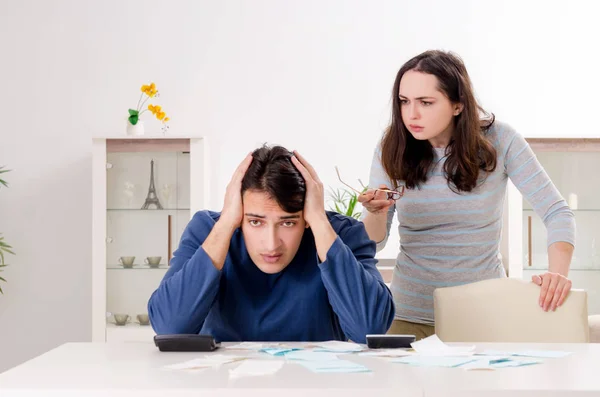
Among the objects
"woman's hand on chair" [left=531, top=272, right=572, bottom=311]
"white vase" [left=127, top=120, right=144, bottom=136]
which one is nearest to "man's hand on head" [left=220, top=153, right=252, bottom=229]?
"woman's hand on chair" [left=531, top=272, right=572, bottom=311]

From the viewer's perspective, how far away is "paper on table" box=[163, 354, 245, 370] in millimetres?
1426

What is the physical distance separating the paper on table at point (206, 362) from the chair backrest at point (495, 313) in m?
0.79

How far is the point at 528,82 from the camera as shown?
4.40 m

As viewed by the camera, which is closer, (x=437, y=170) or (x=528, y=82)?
(x=437, y=170)

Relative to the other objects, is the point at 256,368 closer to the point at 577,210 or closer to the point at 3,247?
the point at 577,210

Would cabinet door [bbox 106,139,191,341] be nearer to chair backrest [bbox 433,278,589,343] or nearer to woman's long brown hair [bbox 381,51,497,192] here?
woman's long brown hair [bbox 381,51,497,192]

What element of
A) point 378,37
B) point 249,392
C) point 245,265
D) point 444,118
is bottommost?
point 249,392

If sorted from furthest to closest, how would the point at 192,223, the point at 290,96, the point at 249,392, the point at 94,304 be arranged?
the point at 290,96 < the point at 94,304 < the point at 192,223 < the point at 249,392

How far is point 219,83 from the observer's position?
4.49m

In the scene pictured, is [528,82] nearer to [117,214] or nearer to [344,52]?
[344,52]

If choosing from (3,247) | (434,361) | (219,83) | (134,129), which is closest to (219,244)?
(434,361)

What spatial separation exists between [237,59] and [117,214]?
3.63 ft

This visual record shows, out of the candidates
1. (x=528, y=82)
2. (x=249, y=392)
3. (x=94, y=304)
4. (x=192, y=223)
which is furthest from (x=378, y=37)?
(x=249, y=392)

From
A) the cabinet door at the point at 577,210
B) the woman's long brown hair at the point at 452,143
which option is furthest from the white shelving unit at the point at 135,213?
the woman's long brown hair at the point at 452,143
